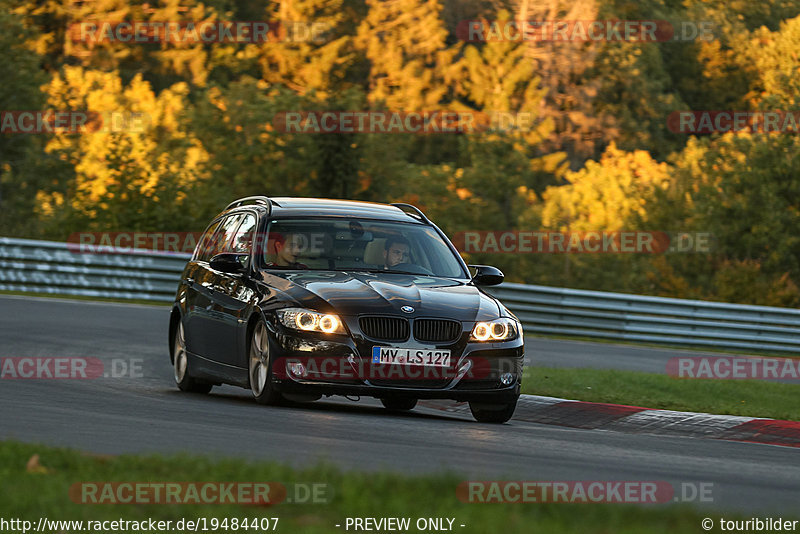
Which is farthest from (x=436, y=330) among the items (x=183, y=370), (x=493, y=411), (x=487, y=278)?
(x=183, y=370)

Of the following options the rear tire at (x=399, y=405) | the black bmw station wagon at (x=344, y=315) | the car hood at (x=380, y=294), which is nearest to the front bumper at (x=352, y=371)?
the black bmw station wagon at (x=344, y=315)

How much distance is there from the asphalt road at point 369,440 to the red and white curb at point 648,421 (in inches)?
37.1

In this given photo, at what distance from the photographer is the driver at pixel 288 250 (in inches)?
455

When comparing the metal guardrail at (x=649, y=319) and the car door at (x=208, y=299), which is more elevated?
the car door at (x=208, y=299)

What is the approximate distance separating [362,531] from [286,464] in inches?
60.9

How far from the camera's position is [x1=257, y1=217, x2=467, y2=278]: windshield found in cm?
1161

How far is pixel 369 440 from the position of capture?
8695 millimetres

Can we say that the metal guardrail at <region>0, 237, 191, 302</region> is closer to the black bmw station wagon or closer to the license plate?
the black bmw station wagon

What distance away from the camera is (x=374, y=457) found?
25.6 feet

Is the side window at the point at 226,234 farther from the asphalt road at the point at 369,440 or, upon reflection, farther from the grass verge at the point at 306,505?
the grass verge at the point at 306,505

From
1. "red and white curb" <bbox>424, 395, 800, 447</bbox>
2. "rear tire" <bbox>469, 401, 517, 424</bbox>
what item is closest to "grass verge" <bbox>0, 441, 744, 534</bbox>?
"rear tire" <bbox>469, 401, 517, 424</bbox>

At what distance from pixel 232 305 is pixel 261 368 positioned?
0.84 meters

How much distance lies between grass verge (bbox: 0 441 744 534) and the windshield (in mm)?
4704

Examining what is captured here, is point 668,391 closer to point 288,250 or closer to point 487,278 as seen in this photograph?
point 487,278
